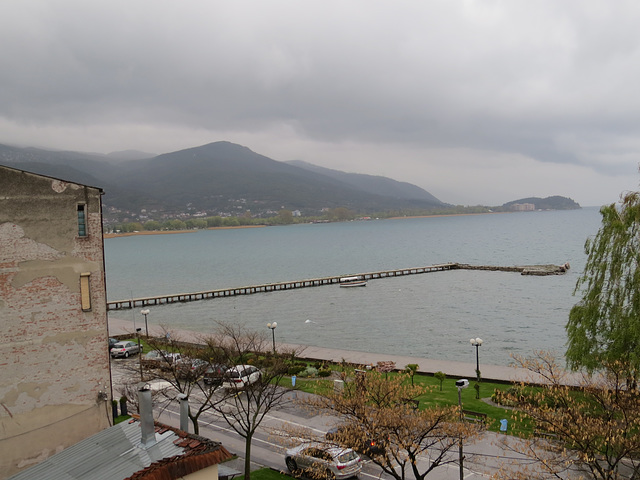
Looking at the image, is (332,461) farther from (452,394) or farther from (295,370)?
(295,370)

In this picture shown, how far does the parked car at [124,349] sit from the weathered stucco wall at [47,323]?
74.6 ft

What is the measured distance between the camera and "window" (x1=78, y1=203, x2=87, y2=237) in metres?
22.6

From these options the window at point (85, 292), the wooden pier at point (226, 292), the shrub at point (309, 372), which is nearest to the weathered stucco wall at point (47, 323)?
the window at point (85, 292)

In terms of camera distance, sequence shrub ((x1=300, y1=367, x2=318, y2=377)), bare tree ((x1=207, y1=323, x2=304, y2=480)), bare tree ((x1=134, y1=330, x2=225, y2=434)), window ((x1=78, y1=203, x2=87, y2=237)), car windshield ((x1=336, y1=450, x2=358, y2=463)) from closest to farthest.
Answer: car windshield ((x1=336, y1=450, x2=358, y2=463))
bare tree ((x1=207, y1=323, x2=304, y2=480))
window ((x1=78, y1=203, x2=87, y2=237))
bare tree ((x1=134, y1=330, x2=225, y2=434))
shrub ((x1=300, y1=367, x2=318, y2=377))

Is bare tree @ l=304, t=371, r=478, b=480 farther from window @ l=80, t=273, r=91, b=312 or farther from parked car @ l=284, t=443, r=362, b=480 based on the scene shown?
window @ l=80, t=273, r=91, b=312

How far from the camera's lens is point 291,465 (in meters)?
20.7

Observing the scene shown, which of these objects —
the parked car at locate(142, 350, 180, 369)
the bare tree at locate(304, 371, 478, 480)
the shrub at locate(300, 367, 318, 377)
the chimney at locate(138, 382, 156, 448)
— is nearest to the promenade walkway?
the shrub at locate(300, 367, 318, 377)

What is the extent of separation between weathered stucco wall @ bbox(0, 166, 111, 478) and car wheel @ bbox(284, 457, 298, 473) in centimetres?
837

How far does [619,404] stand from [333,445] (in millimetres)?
9372

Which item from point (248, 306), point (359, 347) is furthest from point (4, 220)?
point (248, 306)

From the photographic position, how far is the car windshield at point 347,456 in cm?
1925

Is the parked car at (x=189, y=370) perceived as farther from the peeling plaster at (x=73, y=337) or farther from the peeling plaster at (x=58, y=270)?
the peeling plaster at (x=58, y=270)

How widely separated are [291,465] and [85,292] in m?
11.4

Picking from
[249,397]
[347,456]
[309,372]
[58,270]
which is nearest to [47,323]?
[58,270]
